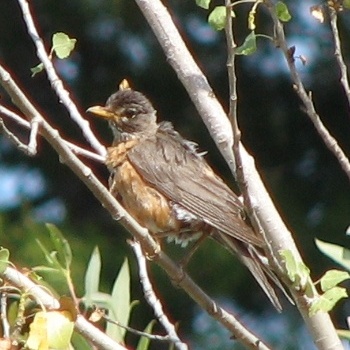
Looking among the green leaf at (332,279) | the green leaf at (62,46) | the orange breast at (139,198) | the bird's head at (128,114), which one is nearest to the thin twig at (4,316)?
the green leaf at (62,46)

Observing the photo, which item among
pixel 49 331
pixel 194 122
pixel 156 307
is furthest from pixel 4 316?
pixel 194 122

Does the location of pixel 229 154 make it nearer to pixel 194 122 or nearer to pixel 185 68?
pixel 185 68

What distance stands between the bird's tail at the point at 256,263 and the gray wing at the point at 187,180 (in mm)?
45

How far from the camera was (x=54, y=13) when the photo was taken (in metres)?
6.48

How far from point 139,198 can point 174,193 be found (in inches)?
3.7

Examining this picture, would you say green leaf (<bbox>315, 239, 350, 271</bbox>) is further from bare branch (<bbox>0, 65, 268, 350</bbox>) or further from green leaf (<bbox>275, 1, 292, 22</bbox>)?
green leaf (<bbox>275, 1, 292, 22</bbox>)

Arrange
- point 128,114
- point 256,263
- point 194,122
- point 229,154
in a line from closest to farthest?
point 229,154 → point 256,263 → point 128,114 → point 194,122

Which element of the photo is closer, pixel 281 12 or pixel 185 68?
pixel 281 12

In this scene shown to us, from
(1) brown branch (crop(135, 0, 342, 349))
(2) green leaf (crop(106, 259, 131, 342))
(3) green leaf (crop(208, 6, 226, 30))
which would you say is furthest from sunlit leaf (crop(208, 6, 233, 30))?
(2) green leaf (crop(106, 259, 131, 342))

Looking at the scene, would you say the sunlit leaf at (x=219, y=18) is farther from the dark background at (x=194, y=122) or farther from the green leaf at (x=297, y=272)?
the dark background at (x=194, y=122)

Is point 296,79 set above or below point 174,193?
above

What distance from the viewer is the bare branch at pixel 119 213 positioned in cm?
215

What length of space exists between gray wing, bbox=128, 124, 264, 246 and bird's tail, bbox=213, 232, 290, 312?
1.8 inches

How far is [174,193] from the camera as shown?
3.26 m
